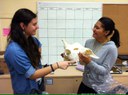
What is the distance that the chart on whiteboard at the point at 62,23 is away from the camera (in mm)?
3133

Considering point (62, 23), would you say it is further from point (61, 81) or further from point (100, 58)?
point (100, 58)

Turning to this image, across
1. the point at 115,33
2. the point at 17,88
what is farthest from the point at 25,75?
the point at 115,33

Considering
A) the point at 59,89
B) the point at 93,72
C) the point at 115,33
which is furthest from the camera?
the point at 59,89

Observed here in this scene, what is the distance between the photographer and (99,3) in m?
3.18

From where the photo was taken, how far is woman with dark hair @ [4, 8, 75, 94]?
1665mm

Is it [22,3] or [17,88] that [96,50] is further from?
[22,3]

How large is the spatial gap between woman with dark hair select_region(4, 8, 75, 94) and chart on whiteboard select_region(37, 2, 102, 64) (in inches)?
55.2

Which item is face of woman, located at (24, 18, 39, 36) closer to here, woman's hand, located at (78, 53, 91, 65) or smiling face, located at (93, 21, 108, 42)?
woman's hand, located at (78, 53, 91, 65)

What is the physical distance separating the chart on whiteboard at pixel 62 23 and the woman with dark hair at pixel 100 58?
0.95 metres

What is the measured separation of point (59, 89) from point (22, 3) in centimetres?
121

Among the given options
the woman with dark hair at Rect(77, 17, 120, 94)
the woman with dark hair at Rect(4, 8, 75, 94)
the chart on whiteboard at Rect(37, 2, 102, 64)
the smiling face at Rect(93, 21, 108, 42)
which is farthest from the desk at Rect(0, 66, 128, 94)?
the woman with dark hair at Rect(4, 8, 75, 94)

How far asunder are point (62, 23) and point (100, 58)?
1200 millimetres

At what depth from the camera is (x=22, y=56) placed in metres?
1.67

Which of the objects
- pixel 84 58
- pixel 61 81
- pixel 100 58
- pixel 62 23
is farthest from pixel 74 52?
pixel 62 23
